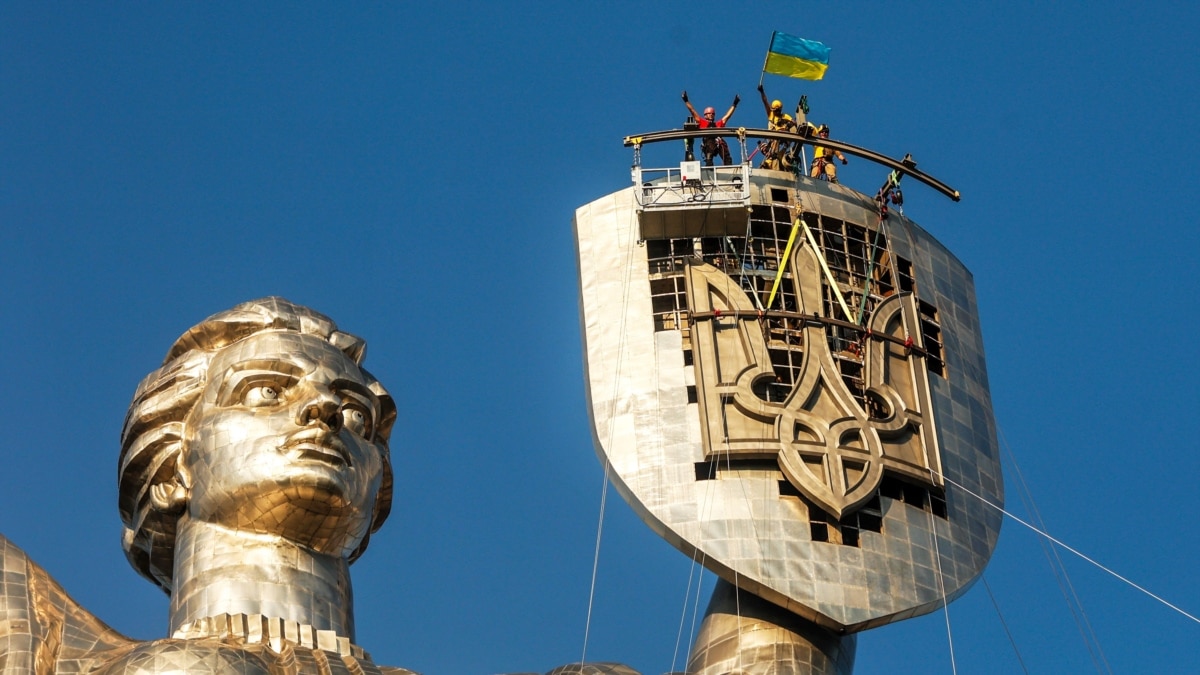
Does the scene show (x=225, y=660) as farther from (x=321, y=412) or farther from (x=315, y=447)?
(x=321, y=412)

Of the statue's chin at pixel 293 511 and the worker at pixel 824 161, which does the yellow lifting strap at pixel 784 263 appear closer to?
the worker at pixel 824 161

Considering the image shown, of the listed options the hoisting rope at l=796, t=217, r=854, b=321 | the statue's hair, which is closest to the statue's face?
the statue's hair

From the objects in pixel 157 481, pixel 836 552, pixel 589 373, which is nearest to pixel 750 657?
pixel 836 552

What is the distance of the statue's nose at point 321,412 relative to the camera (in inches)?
1148

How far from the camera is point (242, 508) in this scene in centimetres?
2862

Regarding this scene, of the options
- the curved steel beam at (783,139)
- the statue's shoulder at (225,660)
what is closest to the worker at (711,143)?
the curved steel beam at (783,139)

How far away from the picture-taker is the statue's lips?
94.5 feet

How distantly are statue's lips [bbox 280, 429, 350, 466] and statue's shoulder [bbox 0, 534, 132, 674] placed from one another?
2.67 meters

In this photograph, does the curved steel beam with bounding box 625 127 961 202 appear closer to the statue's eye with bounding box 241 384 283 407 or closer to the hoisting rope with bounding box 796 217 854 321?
→ the hoisting rope with bounding box 796 217 854 321

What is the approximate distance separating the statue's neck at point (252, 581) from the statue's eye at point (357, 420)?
1.63 meters

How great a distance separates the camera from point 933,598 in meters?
32.3

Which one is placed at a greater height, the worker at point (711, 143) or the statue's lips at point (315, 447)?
the worker at point (711, 143)

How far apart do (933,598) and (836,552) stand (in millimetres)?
1287

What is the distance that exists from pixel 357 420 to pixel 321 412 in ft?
2.88
